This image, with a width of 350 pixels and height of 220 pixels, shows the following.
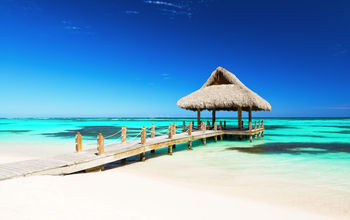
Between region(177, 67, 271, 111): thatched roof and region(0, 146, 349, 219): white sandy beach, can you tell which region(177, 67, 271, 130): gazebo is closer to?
region(177, 67, 271, 111): thatched roof

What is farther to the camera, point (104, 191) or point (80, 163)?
point (80, 163)

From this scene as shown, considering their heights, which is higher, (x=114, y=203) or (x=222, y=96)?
(x=222, y=96)

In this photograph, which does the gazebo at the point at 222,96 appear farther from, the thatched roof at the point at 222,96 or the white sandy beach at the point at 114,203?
the white sandy beach at the point at 114,203

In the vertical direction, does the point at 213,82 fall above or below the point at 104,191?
above

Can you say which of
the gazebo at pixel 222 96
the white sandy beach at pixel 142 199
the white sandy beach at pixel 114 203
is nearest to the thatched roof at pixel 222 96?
the gazebo at pixel 222 96

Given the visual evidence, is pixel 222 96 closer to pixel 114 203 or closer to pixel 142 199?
pixel 142 199

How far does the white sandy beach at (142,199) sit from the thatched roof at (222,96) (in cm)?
823

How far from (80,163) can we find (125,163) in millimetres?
2745

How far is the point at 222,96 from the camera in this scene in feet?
48.3

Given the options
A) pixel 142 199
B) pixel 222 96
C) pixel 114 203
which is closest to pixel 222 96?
pixel 222 96

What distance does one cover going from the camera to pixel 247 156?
407 inches

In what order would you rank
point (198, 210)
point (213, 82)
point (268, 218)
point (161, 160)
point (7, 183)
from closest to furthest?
point (268, 218), point (198, 210), point (7, 183), point (161, 160), point (213, 82)

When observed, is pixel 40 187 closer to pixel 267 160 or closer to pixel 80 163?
pixel 80 163

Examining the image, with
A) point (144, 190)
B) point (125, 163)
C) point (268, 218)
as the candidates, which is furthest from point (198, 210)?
point (125, 163)
